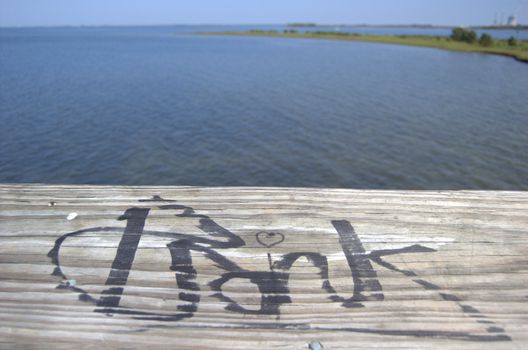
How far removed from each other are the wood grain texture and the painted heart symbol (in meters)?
0.01

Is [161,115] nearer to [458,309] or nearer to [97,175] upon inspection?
[97,175]

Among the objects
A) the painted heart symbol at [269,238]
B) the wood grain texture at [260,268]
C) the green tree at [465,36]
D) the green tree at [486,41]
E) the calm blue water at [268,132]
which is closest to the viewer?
the wood grain texture at [260,268]

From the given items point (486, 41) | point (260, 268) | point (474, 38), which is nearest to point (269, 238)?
point (260, 268)

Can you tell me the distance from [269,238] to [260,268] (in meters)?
0.27

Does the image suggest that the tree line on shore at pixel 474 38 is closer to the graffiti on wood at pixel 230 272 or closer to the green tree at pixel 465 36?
the green tree at pixel 465 36

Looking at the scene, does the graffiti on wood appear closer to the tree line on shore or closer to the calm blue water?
the calm blue water

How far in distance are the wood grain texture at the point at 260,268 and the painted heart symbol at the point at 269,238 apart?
12 millimetres

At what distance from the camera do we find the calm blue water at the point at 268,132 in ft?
47.7

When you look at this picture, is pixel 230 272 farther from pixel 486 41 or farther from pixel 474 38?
pixel 474 38

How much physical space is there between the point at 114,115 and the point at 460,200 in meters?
21.6

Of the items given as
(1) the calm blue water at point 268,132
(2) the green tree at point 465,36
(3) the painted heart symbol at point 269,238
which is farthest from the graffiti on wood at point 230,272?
(2) the green tree at point 465,36

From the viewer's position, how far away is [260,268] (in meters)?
2.18

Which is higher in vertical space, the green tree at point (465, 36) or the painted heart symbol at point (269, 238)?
the green tree at point (465, 36)

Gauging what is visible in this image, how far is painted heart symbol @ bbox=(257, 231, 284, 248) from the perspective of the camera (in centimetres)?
237
